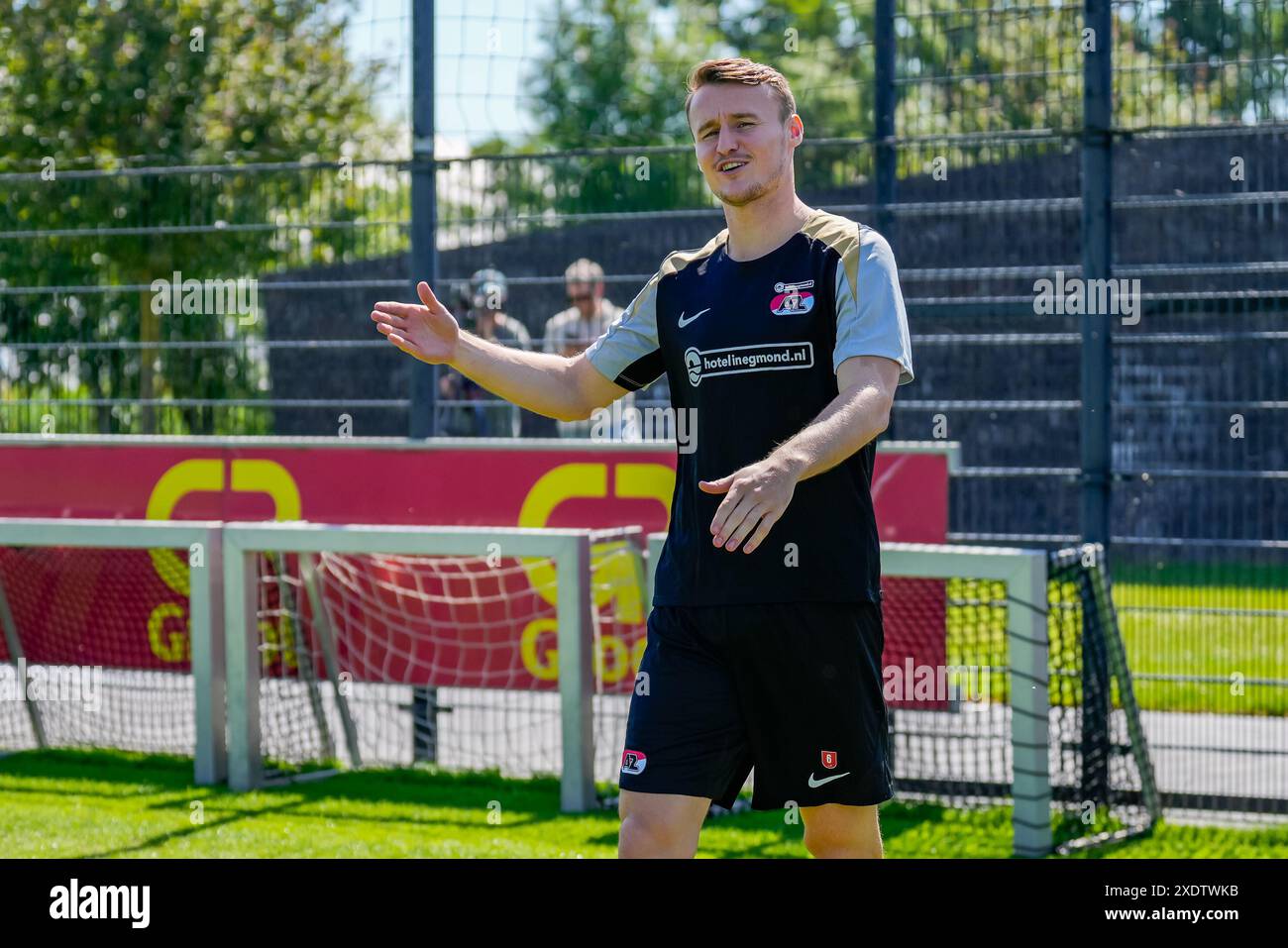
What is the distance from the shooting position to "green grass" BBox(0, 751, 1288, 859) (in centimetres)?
645

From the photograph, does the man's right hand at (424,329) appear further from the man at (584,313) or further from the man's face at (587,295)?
the man's face at (587,295)

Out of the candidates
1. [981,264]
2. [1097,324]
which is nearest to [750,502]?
[1097,324]

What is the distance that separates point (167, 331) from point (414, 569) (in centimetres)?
186

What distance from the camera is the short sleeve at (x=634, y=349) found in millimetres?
4461

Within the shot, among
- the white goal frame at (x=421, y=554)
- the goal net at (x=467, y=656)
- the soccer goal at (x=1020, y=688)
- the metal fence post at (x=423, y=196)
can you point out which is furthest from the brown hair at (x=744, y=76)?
the metal fence post at (x=423, y=196)

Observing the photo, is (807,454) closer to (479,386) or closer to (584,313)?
(479,386)

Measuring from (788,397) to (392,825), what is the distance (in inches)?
137

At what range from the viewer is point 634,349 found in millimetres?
4480

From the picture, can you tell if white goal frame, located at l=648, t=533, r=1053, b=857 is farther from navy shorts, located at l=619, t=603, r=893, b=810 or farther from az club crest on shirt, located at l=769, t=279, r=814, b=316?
az club crest on shirt, located at l=769, t=279, r=814, b=316

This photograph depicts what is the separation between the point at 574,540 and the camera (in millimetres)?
7137

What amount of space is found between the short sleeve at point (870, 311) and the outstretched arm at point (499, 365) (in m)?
0.73

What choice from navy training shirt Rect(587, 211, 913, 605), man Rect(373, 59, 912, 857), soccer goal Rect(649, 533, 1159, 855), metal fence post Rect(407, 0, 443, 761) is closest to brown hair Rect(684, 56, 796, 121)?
man Rect(373, 59, 912, 857)

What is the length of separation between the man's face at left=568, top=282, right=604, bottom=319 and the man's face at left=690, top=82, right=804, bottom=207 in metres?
4.09
